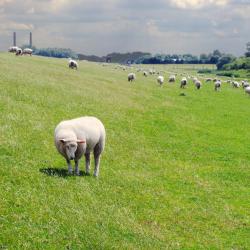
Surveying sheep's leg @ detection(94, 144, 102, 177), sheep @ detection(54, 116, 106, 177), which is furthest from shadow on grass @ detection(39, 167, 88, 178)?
sheep's leg @ detection(94, 144, 102, 177)

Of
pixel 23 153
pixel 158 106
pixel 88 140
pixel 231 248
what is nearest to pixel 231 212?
pixel 231 248

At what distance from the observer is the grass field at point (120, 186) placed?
13430 millimetres

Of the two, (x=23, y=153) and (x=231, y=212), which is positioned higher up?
(x=23, y=153)

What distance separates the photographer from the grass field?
529 inches

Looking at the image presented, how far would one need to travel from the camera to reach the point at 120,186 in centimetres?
1925

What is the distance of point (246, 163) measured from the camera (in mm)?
28969

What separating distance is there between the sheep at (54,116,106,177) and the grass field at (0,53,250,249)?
32.1 inches

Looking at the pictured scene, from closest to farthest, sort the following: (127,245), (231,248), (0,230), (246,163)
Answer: (0,230)
(127,245)
(231,248)
(246,163)

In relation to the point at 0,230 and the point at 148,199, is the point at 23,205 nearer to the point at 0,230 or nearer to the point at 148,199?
the point at 0,230

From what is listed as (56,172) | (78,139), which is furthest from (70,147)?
(56,172)

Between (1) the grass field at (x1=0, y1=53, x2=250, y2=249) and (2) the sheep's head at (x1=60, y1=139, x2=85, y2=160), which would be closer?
(1) the grass field at (x1=0, y1=53, x2=250, y2=249)

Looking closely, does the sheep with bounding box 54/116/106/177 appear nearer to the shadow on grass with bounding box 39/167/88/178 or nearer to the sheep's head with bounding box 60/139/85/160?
the sheep's head with bounding box 60/139/85/160

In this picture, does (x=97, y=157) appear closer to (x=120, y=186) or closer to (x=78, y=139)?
(x=120, y=186)

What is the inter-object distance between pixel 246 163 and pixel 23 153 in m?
15.2
